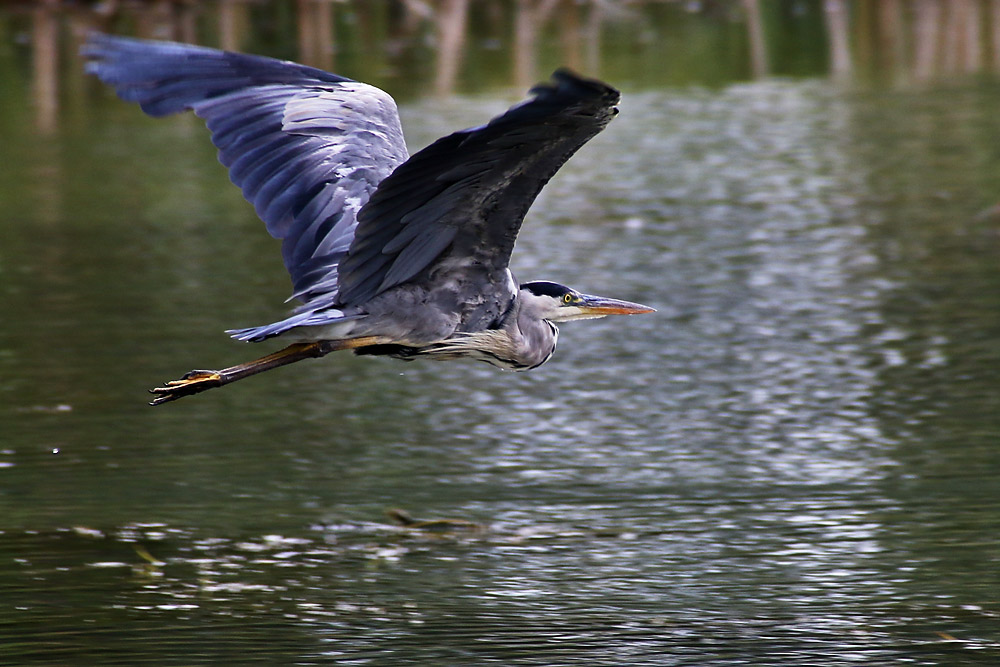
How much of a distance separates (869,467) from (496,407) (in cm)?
183

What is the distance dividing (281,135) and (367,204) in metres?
1.05

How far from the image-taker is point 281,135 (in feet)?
19.6

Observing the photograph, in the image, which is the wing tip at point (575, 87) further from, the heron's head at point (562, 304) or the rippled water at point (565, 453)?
the rippled water at point (565, 453)

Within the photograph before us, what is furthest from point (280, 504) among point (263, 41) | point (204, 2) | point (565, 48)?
point (204, 2)

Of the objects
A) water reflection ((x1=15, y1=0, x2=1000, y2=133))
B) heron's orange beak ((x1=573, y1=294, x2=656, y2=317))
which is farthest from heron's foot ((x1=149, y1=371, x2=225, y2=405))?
water reflection ((x1=15, y1=0, x2=1000, y2=133))

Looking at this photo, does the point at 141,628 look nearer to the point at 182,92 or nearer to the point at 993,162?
the point at 182,92

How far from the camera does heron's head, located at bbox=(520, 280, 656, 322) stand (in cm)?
574

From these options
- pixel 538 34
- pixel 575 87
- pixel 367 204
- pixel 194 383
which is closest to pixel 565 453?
pixel 194 383

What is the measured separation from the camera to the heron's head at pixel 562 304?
18.8ft

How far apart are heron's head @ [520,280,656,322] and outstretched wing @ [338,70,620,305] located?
324 mm

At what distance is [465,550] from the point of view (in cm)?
582

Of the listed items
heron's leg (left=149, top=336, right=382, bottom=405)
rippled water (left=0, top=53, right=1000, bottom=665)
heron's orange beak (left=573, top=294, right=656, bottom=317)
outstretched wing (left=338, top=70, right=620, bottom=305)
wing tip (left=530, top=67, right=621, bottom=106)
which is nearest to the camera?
wing tip (left=530, top=67, right=621, bottom=106)

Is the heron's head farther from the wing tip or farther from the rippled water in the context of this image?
the wing tip

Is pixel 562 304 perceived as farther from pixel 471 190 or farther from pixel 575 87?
pixel 575 87
